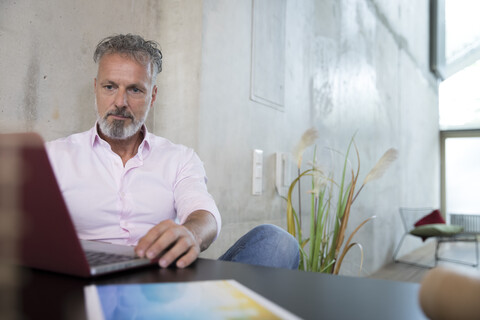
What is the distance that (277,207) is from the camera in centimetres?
265

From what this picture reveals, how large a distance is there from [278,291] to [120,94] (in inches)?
44.3

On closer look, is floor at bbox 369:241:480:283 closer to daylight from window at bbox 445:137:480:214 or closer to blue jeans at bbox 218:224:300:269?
daylight from window at bbox 445:137:480:214

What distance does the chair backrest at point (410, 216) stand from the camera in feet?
19.1

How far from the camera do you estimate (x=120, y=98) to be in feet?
4.91

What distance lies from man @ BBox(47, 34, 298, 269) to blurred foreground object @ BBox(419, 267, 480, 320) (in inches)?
33.1

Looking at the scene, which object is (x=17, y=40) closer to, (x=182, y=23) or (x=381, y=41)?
(x=182, y=23)

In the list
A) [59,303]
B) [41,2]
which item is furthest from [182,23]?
[59,303]

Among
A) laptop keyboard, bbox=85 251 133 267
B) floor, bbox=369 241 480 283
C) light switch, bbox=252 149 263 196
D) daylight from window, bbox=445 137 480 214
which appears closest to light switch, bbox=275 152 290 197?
light switch, bbox=252 149 263 196

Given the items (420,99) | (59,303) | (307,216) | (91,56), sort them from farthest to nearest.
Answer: (420,99) < (307,216) < (91,56) < (59,303)

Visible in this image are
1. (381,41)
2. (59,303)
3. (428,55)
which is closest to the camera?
(59,303)

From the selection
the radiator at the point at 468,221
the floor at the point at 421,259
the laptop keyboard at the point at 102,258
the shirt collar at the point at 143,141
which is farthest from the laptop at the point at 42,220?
the radiator at the point at 468,221

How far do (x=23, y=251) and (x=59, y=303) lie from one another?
0.18m

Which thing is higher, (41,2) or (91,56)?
(41,2)

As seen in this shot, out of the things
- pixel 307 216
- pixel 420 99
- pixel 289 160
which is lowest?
pixel 307 216
